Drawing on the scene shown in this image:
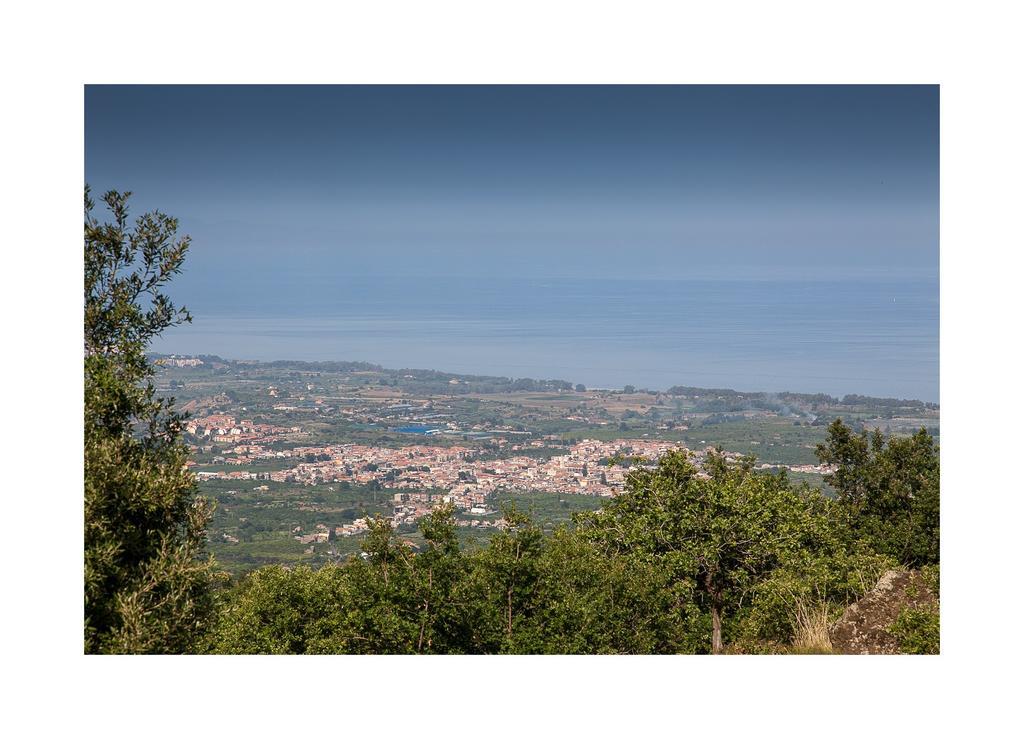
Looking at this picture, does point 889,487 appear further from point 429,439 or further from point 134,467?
point 134,467

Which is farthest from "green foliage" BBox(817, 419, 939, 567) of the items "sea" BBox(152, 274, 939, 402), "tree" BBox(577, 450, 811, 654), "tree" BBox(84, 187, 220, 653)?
"tree" BBox(84, 187, 220, 653)

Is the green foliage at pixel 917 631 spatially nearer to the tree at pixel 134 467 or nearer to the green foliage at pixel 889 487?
the tree at pixel 134 467

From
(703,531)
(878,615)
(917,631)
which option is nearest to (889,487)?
(703,531)
